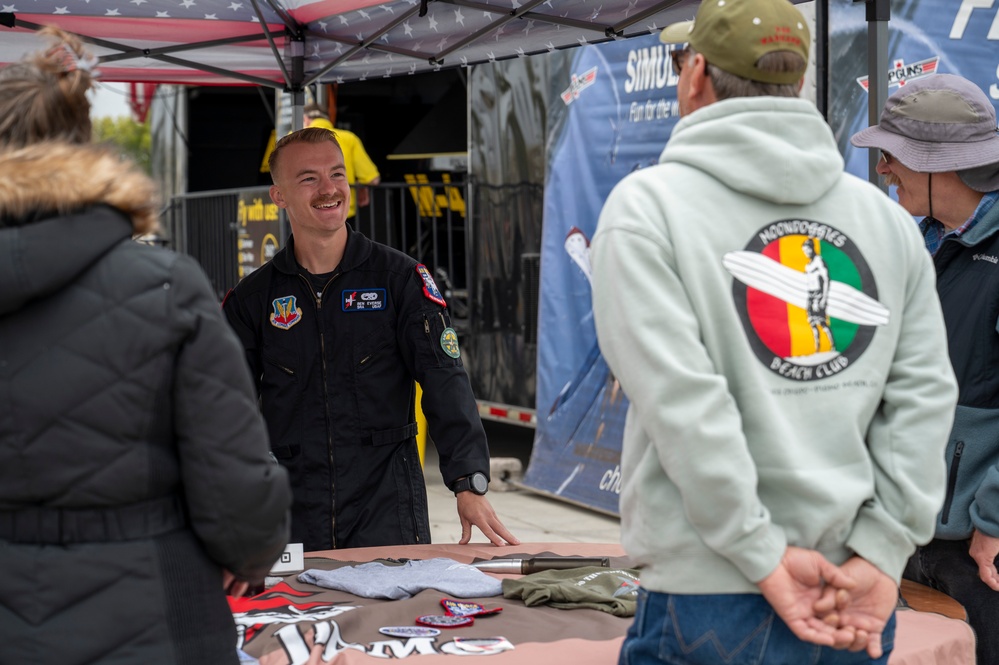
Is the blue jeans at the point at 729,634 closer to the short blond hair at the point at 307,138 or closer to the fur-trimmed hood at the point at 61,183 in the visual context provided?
the fur-trimmed hood at the point at 61,183

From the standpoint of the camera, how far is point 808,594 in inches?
61.4

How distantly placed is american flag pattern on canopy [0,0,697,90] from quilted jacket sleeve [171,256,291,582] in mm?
2239

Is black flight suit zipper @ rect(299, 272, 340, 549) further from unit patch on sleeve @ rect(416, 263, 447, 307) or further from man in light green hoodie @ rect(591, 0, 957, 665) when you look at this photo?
man in light green hoodie @ rect(591, 0, 957, 665)

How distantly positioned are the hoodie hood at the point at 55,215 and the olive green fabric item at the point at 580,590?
1201 mm

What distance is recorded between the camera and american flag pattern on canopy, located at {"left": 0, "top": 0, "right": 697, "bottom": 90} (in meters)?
3.70

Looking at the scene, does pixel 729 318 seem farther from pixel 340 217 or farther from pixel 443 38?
pixel 443 38

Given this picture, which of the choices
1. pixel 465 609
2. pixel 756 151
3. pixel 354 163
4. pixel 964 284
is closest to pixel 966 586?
pixel 964 284

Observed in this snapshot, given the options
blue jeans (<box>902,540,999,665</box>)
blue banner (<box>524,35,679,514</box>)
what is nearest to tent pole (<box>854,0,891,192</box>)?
blue jeans (<box>902,540,999,665</box>)

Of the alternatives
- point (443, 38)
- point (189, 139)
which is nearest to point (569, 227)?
point (443, 38)

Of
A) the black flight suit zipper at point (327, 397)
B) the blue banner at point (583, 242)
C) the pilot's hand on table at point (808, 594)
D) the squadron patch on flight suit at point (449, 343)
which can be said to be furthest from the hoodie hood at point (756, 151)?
the blue banner at point (583, 242)

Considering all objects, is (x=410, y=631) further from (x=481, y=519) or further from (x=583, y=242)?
(x=583, y=242)

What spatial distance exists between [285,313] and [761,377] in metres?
1.97

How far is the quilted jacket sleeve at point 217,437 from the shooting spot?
153cm

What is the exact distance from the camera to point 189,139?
453 inches
